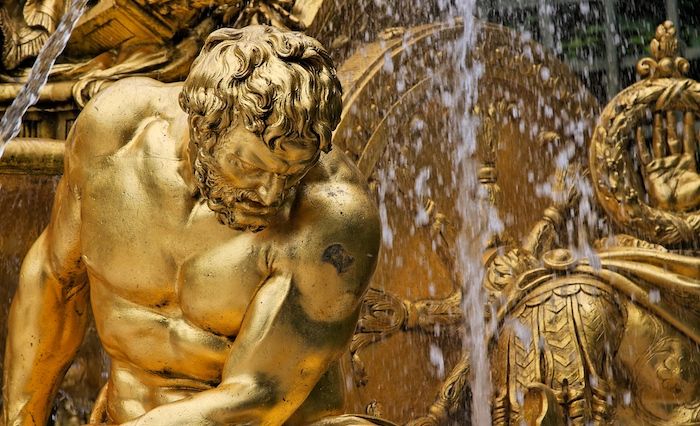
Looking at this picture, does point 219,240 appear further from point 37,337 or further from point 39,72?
point 39,72

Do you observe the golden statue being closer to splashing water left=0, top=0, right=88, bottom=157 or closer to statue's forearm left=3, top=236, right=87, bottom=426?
statue's forearm left=3, top=236, right=87, bottom=426

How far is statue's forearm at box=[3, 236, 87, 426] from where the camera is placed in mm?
3244

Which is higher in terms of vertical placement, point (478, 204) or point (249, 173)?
point (249, 173)

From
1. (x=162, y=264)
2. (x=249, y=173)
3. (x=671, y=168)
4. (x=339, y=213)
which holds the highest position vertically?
(x=249, y=173)

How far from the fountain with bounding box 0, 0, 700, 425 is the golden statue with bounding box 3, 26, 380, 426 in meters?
1.10

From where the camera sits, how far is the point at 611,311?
4.77 m

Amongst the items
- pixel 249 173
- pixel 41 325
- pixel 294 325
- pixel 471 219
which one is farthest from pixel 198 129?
pixel 471 219

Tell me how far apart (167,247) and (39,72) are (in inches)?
A: 54.0

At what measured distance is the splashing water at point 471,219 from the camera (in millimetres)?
4723

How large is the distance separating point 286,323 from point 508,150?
2.41 m

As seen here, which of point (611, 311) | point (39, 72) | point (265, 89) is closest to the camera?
point (265, 89)

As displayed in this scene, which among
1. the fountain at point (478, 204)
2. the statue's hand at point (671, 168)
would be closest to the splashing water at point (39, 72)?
the fountain at point (478, 204)

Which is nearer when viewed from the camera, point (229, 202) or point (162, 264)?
point (229, 202)

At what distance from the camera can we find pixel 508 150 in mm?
5125
